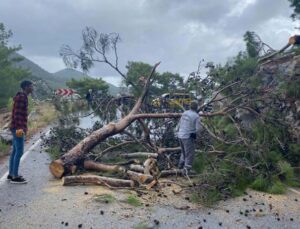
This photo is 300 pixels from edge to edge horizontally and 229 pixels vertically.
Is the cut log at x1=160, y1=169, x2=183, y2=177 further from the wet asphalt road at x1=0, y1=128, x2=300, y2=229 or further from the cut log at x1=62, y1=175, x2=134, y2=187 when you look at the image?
the wet asphalt road at x1=0, y1=128, x2=300, y2=229

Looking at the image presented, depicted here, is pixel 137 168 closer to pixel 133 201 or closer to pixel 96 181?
pixel 96 181

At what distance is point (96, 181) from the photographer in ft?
25.3

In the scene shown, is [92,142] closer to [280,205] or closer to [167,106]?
[167,106]

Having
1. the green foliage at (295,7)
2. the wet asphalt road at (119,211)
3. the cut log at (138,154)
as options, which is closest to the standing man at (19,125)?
the wet asphalt road at (119,211)

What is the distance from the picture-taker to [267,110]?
945 cm

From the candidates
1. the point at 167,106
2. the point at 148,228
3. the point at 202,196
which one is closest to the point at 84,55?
the point at 167,106

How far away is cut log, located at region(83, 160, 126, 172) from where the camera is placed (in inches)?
329

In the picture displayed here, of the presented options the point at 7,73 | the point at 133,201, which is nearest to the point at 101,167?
the point at 133,201

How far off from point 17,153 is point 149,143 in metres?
3.12

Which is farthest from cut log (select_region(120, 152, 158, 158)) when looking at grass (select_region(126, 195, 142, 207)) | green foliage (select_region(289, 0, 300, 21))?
green foliage (select_region(289, 0, 300, 21))

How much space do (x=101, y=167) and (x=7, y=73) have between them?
22.0 meters

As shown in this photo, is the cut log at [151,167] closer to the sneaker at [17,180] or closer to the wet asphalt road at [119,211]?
the wet asphalt road at [119,211]

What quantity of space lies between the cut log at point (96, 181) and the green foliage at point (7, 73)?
2189cm

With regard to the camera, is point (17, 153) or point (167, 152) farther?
point (167, 152)
